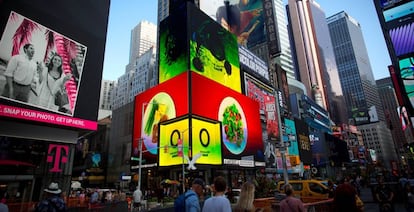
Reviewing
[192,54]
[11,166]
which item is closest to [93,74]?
[11,166]

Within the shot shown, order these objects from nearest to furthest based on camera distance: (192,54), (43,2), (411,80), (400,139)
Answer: (43,2)
(411,80)
(192,54)
(400,139)

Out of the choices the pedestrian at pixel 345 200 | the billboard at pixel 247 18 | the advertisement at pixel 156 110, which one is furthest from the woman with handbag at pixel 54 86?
the billboard at pixel 247 18

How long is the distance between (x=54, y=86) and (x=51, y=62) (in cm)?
168

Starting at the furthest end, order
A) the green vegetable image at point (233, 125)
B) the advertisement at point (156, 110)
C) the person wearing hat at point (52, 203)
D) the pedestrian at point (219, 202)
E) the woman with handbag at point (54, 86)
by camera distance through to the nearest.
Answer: the green vegetable image at point (233, 125) → the advertisement at point (156, 110) → the woman with handbag at point (54, 86) → the person wearing hat at point (52, 203) → the pedestrian at point (219, 202)

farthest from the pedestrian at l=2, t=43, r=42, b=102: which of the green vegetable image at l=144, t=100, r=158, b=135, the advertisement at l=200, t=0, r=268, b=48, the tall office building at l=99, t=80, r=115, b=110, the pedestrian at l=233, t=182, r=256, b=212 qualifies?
the tall office building at l=99, t=80, r=115, b=110

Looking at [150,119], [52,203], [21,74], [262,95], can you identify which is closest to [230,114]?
[150,119]

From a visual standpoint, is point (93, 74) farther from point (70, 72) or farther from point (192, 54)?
point (192, 54)

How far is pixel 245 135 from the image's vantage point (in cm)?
4062

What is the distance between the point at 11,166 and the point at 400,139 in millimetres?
197045

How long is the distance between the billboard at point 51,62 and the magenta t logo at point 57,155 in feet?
5.83

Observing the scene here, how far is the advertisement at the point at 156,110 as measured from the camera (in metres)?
35.0

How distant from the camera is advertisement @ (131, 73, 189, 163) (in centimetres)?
3497

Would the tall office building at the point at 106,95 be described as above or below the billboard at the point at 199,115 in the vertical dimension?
above

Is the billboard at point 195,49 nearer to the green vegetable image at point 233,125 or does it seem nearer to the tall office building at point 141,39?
the green vegetable image at point 233,125
